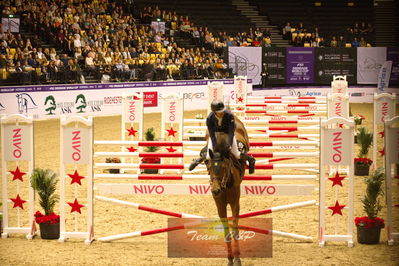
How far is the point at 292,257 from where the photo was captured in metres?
8.66

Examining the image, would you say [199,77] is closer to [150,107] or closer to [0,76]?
[150,107]

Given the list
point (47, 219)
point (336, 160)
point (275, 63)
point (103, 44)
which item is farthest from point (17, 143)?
point (275, 63)

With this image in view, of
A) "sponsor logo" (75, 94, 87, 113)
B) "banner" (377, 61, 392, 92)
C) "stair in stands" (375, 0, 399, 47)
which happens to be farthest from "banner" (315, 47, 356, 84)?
"sponsor logo" (75, 94, 87, 113)

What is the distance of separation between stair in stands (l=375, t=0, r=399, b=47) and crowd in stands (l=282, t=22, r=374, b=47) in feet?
1.80

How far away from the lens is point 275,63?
36094 mm

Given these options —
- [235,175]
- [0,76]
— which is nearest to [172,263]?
[235,175]

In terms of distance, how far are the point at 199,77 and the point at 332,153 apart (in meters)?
22.5

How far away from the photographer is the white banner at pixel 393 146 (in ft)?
31.1

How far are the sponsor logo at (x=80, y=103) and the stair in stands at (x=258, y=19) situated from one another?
16998mm

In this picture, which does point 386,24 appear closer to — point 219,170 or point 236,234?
point 236,234

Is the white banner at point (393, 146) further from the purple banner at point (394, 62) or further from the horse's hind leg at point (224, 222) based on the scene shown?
the purple banner at point (394, 62)

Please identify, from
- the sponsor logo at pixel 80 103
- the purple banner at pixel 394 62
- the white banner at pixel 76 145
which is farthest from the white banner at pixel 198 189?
the purple banner at pixel 394 62

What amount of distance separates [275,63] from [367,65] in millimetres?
5495

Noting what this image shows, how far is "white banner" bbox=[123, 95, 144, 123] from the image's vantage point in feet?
50.3
